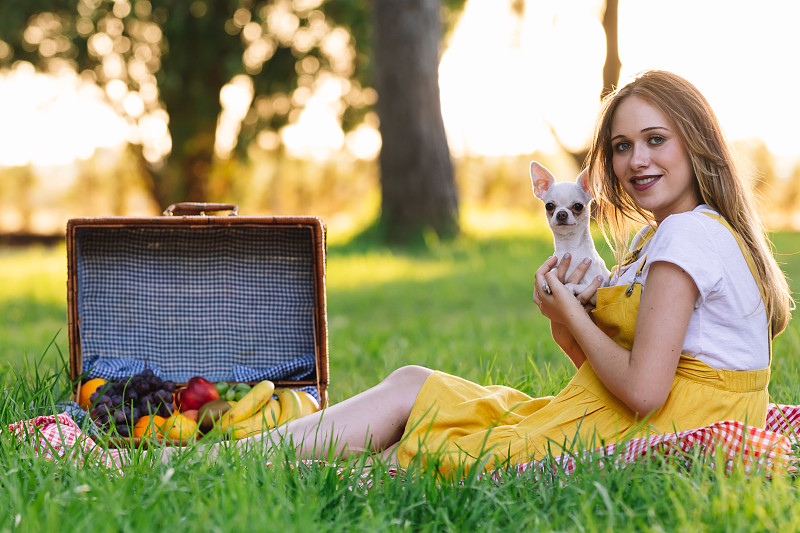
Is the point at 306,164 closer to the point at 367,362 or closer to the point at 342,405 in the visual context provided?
the point at 367,362

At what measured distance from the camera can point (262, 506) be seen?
1.77 m

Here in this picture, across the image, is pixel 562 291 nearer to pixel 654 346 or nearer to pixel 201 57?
pixel 654 346

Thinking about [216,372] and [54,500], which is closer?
[54,500]

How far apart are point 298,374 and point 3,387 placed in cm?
117

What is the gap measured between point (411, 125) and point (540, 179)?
7069 mm

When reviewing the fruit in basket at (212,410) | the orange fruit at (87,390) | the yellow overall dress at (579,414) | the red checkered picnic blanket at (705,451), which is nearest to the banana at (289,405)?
the fruit in basket at (212,410)

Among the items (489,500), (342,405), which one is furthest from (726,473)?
(342,405)

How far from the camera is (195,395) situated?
3084 mm

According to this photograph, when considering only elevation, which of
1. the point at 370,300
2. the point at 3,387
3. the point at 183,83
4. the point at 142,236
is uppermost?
the point at 183,83

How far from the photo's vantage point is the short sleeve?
2.07 meters

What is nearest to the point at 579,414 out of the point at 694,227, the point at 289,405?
the point at 694,227

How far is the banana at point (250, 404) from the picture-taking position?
9.41 ft

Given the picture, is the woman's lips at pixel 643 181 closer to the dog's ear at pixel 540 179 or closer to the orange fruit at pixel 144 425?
the dog's ear at pixel 540 179

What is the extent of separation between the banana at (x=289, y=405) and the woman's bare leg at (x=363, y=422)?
0.31 m
